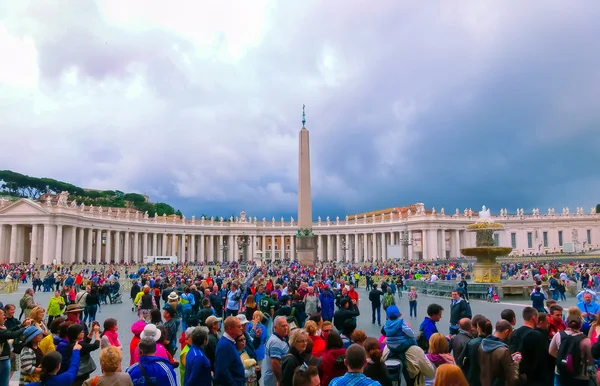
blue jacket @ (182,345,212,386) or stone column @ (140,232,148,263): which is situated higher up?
stone column @ (140,232,148,263)

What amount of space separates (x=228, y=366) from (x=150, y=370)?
2.78 ft

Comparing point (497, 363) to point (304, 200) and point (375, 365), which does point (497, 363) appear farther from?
point (304, 200)

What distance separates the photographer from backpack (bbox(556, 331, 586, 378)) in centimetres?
513

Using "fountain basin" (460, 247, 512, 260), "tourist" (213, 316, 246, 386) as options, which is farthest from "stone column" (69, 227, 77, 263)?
"tourist" (213, 316, 246, 386)

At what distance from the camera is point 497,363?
495 cm

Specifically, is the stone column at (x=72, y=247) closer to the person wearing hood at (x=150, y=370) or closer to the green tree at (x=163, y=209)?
the green tree at (x=163, y=209)

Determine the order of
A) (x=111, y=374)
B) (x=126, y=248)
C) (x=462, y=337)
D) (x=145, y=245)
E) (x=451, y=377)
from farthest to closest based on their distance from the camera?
(x=145, y=245) < (x=126, y=248) < (x=462, y=337) < (x=111, y=374) < (x=451, y=377)

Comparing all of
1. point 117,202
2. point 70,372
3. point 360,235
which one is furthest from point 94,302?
point 117,202

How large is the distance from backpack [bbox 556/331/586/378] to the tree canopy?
300 ft

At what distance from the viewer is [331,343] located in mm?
5062

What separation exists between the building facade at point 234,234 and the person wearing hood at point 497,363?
5862 centimetres

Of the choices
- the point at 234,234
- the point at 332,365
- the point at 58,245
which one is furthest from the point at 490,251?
the point at 234,234

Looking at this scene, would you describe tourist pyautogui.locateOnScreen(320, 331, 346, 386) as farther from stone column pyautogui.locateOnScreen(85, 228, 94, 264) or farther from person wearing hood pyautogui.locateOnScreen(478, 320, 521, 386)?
stone column pyautogui.locateOnScreen(85, 228, 94, 264)

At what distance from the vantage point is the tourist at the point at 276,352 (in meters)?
5.40
